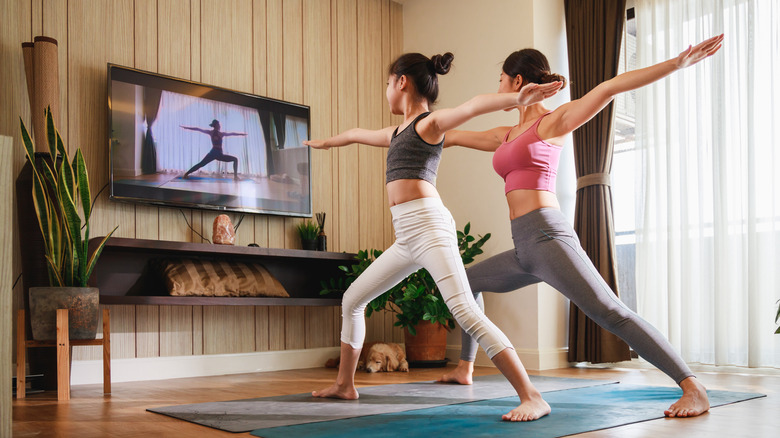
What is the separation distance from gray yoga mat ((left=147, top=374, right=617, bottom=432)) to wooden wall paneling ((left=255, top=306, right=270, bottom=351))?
4.35 ft

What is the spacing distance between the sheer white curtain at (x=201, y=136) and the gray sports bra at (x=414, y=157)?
69.3 inches

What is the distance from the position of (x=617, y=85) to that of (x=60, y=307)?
2318mm

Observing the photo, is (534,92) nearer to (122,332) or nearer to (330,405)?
(330,405)

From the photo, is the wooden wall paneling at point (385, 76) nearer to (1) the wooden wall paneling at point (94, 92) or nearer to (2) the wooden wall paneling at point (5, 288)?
(1) the wooden wall paneling at point (94, 92)

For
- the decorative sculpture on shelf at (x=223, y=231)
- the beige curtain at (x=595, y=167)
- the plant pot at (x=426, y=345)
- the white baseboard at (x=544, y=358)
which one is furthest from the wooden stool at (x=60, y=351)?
the beige curtain at (x=595, y=167)

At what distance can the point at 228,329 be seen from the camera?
157 inches

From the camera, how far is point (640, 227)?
3.98m

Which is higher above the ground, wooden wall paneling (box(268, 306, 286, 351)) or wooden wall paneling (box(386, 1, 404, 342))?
wooden wall paneling (box(386, 1, 404, 342))

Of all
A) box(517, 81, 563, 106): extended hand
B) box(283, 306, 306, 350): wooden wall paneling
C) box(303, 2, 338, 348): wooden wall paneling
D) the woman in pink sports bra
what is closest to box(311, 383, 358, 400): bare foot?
the woman in pink sports bra

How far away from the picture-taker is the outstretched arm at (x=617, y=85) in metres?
1.93

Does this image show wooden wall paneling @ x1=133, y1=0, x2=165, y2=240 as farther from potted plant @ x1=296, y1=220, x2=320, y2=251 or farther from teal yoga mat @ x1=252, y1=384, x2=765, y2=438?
teal yoga mat @ x1=252, y1=384, x2=765, y2=438

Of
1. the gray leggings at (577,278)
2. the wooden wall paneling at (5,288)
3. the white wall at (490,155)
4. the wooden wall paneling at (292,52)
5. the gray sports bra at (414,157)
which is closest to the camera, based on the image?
the wooden wall paneling at (5,288)

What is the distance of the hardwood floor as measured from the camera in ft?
6.33

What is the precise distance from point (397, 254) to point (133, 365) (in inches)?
74.5
